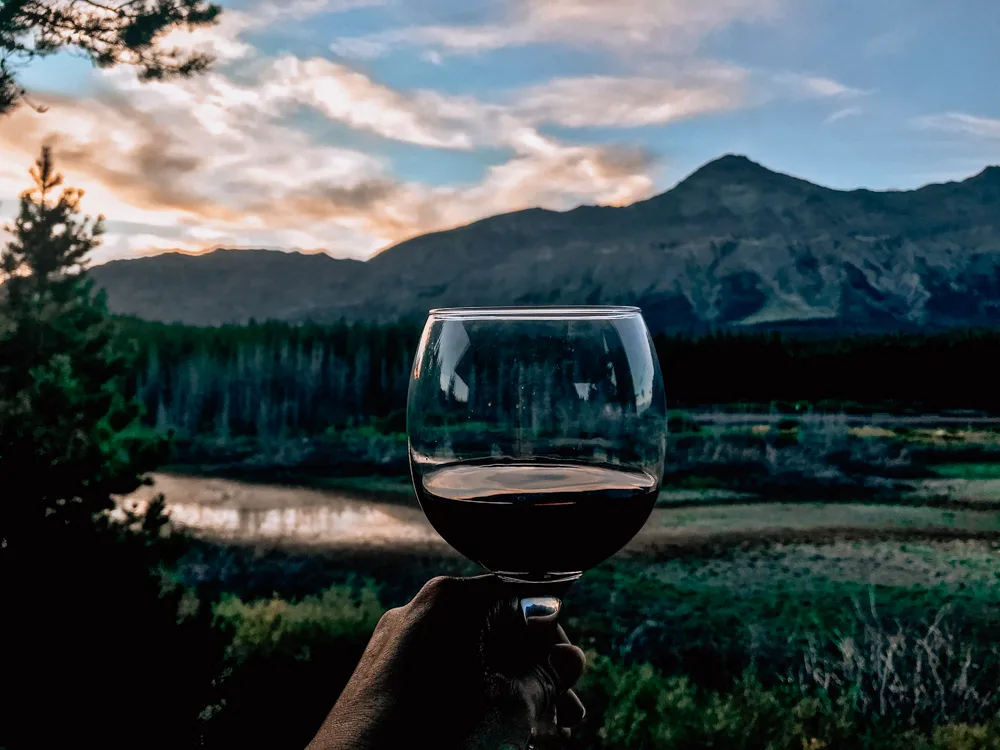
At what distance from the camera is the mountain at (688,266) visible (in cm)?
462

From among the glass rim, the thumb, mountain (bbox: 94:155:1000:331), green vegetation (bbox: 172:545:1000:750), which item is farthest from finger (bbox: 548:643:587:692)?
mountain (bbox: 94:155:1000:331)

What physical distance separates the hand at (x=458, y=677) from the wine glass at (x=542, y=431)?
0.07 metres

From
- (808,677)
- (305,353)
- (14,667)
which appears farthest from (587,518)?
(305,353)

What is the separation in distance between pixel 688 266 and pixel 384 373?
7.54ft

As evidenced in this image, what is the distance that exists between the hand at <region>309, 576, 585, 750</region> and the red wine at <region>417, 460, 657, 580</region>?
2.3 inches

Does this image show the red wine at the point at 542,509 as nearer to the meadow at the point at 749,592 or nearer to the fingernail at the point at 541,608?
the fingernail at the point at 541,608

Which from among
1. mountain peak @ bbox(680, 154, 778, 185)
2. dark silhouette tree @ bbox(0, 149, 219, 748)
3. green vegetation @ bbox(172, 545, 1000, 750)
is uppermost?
mountain peak @ bbox(680, 154, 778, 185)

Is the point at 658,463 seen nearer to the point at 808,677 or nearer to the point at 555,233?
the point at 808,677

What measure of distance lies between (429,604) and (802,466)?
362 cm

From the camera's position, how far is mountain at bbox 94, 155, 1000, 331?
15.2 feet

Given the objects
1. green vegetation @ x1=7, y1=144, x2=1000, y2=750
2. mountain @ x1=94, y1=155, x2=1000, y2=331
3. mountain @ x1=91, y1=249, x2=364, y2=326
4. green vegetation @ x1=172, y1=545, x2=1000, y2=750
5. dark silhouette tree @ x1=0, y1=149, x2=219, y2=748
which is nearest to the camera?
dark silhouette tree @ x1=0, y1=149, x2=219, y2=748

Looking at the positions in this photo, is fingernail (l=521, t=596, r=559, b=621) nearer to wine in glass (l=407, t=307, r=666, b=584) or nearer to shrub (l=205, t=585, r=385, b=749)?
wine in glass (l=407, t=307, r=666, b=584)

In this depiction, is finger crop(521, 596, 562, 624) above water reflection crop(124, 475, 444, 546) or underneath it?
above

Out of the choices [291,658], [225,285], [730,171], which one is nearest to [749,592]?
[291,658]
